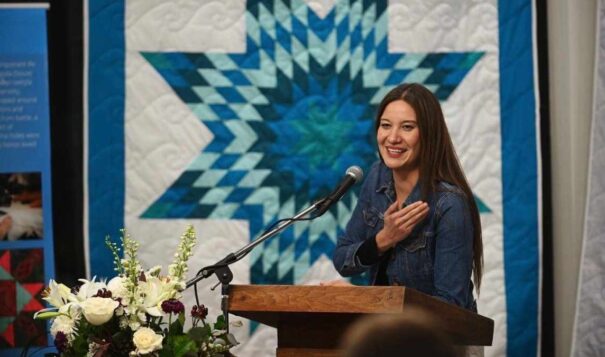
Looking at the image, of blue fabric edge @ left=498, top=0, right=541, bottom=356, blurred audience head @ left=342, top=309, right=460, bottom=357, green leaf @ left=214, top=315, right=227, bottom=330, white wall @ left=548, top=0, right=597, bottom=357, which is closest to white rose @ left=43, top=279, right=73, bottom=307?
green leaf @ left=214, top=315, right=227, bottom=330

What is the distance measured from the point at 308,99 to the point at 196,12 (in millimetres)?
455

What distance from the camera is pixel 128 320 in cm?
199

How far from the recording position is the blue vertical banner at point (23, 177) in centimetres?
344

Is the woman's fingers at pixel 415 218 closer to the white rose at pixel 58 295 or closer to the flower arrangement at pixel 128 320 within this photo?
the flower arrangement at pixel 128 320

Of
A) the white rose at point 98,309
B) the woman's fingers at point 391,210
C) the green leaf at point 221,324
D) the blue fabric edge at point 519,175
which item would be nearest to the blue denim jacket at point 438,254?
the woman's fingers at point 391,210

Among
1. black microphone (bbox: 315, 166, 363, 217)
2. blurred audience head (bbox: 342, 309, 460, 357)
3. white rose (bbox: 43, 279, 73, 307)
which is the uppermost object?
black microphone (bbox: 315, 166, 363, 217)

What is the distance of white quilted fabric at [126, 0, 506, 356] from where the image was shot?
3439 mm

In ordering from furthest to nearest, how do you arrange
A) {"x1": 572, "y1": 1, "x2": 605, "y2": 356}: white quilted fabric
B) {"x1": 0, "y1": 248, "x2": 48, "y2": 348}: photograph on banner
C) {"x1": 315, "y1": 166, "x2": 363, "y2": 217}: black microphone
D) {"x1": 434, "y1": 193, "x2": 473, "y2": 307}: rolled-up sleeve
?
{"x1": 0, "y1": 248, "x2": 48, "y2": 348}: photograph on banner
{"x1": 572, "y1": 1, "x2": 605, "y2": 356}: white quilted fabric
{"x1": 434, "y1": 193, "x2": 473, "y2": 307}: rolled-up sleeve
{"x1": 315, "y1": 166, "x2": 363, "y2": 217}: black microphone

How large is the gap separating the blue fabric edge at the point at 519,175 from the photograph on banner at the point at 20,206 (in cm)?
147

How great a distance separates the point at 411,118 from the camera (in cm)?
256

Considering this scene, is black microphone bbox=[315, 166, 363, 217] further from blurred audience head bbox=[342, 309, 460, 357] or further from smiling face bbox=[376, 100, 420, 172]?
blurred audience head bbox=[342, 309, 460, 357]

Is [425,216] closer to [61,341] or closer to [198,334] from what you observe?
[198,334]

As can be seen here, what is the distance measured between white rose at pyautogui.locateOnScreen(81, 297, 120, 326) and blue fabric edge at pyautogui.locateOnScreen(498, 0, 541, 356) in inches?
69.3

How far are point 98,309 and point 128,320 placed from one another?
0.07 m
